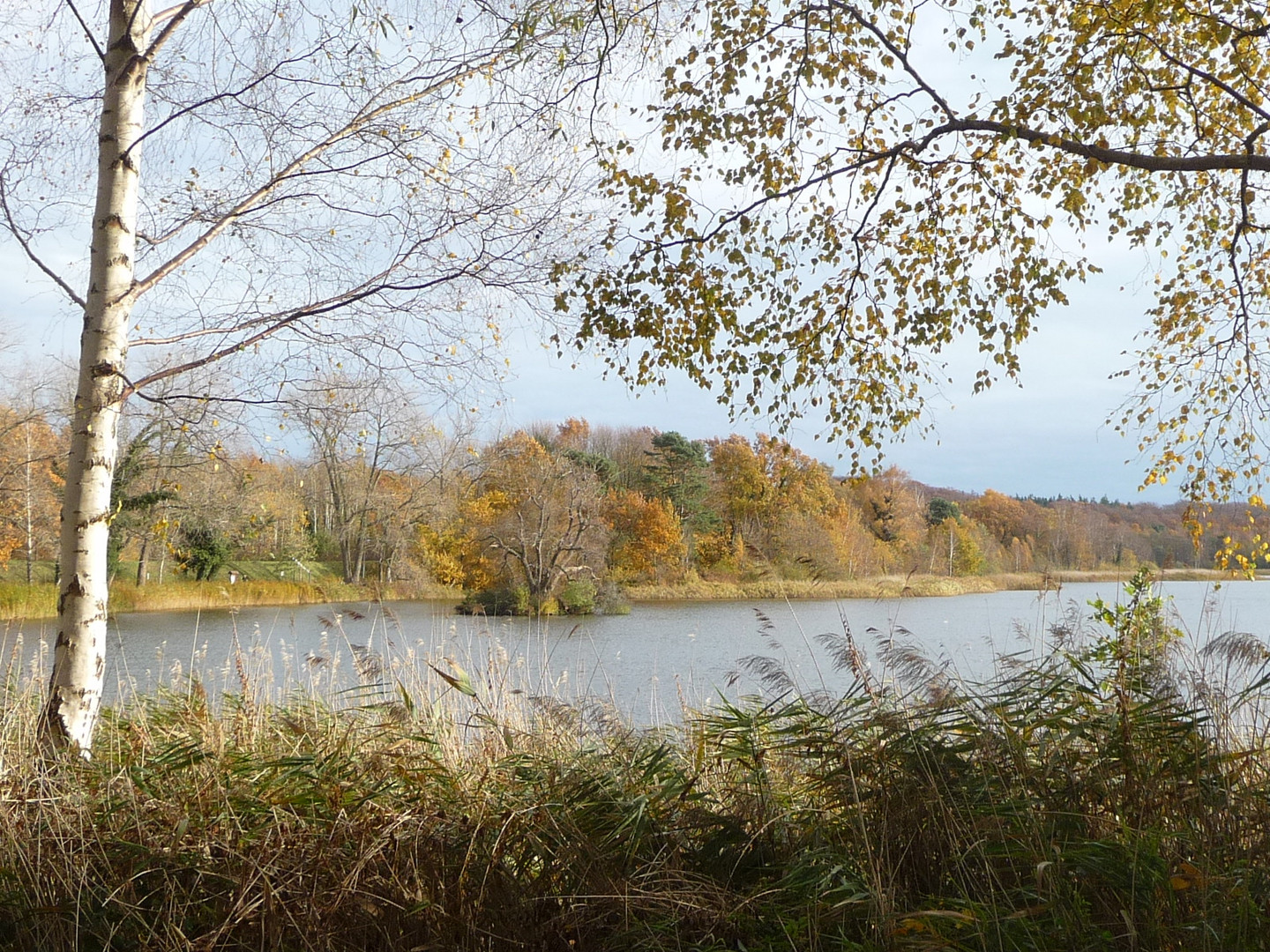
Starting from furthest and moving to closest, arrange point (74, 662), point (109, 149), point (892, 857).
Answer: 1. point (109, 149)
2. point (74, 662)
3. point (892, 857)

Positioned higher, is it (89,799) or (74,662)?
(74,662)

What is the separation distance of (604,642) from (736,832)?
984 centimetres

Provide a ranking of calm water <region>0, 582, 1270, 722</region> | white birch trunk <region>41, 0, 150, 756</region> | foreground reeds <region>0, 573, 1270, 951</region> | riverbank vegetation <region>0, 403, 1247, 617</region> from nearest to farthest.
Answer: foreground reeds <region>0, 573, 1270, 951</region>
white birch trunk <region>41, 0, 150, 756</region>
calm water <region>0, 582, 1270, 722</region>
riverbank vegetation <region>0, 403, 1247, 617</region>

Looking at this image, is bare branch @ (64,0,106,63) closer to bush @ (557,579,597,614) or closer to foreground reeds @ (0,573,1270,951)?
foreground reeds @ (0,573,1270,951)

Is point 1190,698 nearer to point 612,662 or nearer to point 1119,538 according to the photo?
point 1119,538

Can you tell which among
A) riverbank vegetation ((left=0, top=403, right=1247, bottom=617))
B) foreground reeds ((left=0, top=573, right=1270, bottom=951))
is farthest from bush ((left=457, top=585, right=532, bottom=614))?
foreground reeds ((left=0, top=573, right=1270, bottom=951))

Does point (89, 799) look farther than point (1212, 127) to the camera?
No

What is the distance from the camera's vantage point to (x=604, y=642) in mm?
13031

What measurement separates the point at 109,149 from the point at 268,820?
311 centimetres

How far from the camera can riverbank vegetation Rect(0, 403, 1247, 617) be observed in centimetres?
2020

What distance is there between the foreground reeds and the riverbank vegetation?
8.17 m

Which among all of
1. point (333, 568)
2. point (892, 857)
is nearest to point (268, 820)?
point (892, 857)

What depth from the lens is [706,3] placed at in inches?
236

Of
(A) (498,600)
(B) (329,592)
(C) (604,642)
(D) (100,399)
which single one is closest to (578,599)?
(A) (498,600)
